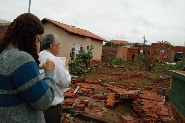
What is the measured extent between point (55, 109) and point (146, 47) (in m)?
23.9

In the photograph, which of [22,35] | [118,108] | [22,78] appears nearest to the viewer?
[22,78]

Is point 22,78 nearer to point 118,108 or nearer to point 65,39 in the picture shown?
point 118,108

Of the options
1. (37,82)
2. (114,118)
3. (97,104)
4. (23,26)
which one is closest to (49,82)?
(37,82)

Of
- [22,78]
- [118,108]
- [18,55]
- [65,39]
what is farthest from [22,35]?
A: [65,39]

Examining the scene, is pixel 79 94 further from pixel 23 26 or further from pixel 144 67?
pixel 144 67

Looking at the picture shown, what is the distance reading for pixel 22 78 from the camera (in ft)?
3.56

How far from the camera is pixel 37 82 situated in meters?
1.13

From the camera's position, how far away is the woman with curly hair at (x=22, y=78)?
1.10m

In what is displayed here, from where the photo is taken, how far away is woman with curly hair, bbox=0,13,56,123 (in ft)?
3.59

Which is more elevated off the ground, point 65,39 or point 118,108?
point 65,39

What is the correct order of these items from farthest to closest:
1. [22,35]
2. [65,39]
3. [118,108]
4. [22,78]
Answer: [65,39] < [118,108] < [22,35] < [22,78]

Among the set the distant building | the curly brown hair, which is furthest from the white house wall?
the curly brown hair

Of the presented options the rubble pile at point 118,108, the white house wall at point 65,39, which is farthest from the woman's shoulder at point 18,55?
the white house wall at point 65,39

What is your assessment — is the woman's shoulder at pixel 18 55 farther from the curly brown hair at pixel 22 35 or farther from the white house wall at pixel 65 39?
the white house wall at pixel 65 39
